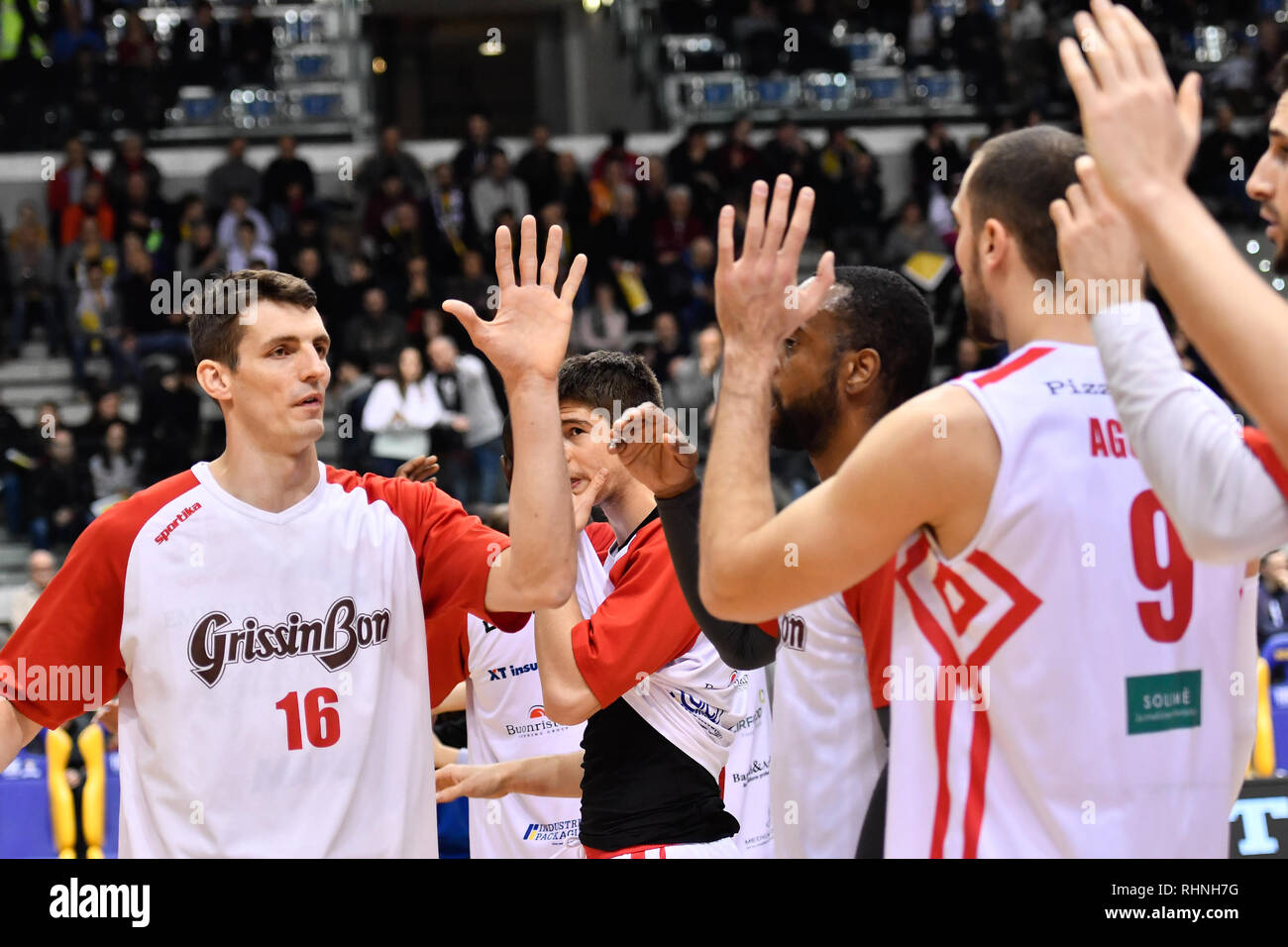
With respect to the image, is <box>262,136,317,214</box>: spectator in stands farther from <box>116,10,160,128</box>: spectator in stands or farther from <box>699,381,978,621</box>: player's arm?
<box>699,381,978,621</box>: player's arm

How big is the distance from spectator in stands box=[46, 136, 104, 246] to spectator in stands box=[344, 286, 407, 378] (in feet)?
14.0

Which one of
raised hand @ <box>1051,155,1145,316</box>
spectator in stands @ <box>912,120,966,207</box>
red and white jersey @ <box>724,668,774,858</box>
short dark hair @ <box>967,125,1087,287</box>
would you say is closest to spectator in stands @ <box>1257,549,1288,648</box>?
spectator in stands @ <box>912,120,966,207</box>

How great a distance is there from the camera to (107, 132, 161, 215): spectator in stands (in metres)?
17.2

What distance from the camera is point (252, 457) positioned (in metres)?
3.86

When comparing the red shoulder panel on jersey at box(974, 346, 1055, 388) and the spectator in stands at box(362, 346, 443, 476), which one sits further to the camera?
the spectator in stands at box(362, 346, 443, 476)

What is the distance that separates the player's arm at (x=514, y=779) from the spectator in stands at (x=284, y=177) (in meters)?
14.2

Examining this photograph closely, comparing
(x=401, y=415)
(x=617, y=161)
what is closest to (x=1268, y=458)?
(x=401, y=415)

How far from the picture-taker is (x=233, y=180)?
57.9ft

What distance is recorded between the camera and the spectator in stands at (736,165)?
58.9 ft

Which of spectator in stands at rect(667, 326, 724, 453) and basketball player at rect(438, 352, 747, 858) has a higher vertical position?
spectator in stands at rect(667, 326, 724, 453)
